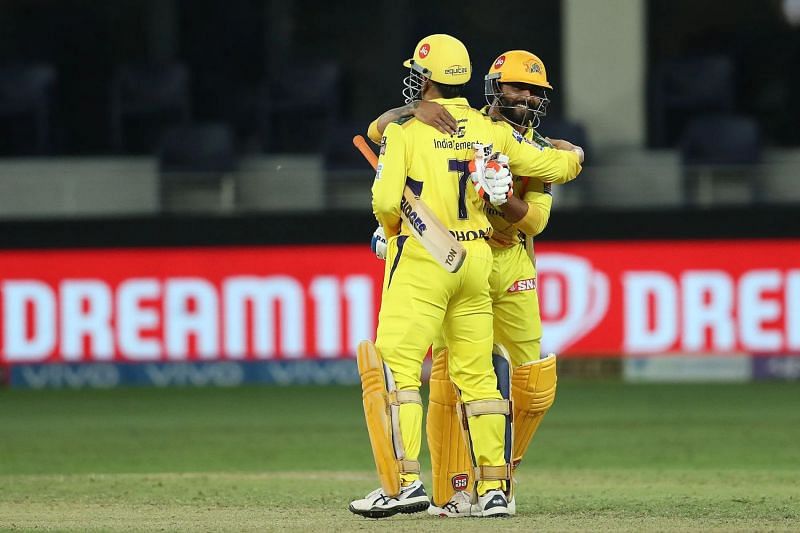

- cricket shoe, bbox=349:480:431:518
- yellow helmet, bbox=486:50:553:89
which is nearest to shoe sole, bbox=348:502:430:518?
cricket shoe, bbox=349:480:431:518

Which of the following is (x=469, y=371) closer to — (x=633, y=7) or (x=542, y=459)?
(x=542, y=459)

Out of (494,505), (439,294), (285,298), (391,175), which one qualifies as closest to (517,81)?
(391,175)

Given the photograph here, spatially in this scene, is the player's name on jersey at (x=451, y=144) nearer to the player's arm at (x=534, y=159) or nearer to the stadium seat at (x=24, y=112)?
the player's arm at (x=534, y=159)

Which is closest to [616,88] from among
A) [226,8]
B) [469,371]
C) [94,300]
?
[226,8]

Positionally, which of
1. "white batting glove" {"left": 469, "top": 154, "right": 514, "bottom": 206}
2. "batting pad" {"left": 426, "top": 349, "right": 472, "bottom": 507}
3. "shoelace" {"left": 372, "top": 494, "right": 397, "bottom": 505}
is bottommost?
"shoelace" {"left": 372, "top": 494, "right": 397, "bottom": 505}

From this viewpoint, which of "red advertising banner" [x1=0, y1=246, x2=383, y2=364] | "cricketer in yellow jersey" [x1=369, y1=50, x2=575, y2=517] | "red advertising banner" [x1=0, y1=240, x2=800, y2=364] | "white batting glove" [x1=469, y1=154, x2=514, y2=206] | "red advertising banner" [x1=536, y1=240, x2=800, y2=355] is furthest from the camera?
"red advertising banner" [x1=0, y1=246, x2=383, y2=364]

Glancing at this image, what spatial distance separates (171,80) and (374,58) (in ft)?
7.11

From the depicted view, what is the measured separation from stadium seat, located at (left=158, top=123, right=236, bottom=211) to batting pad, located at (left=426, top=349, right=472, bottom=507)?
846 centimetres

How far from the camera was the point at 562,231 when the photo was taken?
15.0 metres

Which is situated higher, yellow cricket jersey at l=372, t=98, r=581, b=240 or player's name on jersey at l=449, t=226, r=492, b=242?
yellow cricket jersey at l=372, t=98, r=581, b=240

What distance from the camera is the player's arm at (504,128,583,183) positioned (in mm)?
6992

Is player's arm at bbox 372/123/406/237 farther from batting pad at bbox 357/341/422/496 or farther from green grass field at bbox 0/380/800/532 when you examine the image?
green grass field at bbox 0/380/800/532

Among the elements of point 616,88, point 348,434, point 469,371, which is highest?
point 616,88

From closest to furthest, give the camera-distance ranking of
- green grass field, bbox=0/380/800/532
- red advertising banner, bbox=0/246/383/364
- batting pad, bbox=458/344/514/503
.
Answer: batting pad, bbox=458/344/514/503
green grass field, bbox=0/380/800/532
red advertising banner, bbox=0/246/383/364
